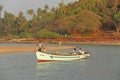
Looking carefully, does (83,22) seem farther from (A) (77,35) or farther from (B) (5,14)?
(B) (5,14)

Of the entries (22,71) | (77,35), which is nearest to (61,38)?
(77,35)

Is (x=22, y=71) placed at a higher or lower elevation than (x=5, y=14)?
lower

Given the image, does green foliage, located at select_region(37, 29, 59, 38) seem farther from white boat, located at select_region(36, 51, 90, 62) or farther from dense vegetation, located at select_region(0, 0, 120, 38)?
white boat, located at select_region(36, 51, 90, 62)

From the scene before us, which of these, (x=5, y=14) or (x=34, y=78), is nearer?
(x=34, y=78)

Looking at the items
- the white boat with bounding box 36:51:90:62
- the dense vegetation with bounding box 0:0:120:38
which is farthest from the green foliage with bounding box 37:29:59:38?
the white boat with bounding box 36:51:90:62

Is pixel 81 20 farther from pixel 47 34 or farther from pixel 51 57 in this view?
pixel 51 57

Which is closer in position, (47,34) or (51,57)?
(51,57)

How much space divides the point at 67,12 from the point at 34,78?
117 meters

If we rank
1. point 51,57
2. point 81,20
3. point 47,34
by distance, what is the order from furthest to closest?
point 47,34, point 81,20, point 51,57

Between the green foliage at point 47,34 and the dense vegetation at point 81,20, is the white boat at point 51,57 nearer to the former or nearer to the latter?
the dense vegetation at point 81,20

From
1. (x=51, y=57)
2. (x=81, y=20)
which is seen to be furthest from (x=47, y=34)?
(x=51, y=57)

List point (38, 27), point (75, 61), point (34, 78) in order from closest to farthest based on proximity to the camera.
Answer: point (34, 78)
point (75, 61)
point (38, 27)

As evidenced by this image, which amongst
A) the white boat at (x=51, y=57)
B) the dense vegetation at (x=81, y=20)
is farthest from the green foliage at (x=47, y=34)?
the white boat at (x=51, y=57)

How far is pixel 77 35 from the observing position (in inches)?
5453
